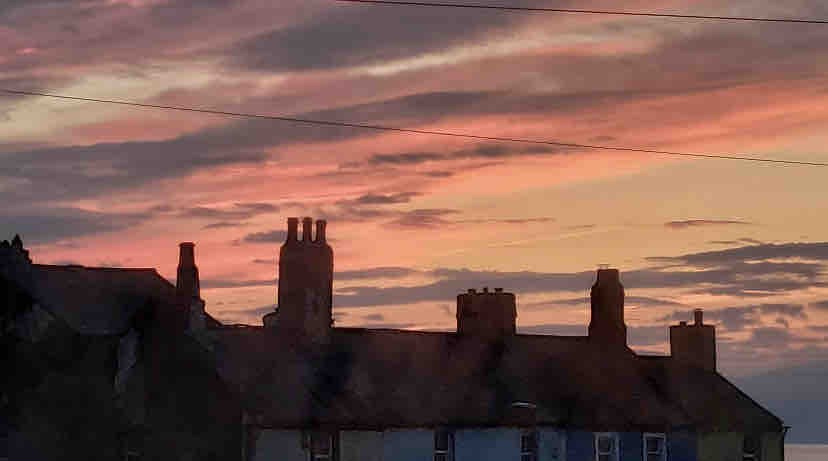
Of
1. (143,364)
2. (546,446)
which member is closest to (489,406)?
(546,446)

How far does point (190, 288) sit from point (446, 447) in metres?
11.2

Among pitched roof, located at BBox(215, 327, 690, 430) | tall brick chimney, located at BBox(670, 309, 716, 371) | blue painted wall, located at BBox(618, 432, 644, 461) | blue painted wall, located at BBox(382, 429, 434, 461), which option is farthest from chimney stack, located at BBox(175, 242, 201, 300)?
tall brick chimney, located at BBox(670, 309, 716, 371)

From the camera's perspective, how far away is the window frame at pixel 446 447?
5921 cm

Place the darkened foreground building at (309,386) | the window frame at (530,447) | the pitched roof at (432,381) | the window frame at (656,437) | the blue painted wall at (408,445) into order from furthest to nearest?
the window frame at (656,437), the window frame at (530,447), the blue painted wall at (408,445), the pitched roof at (432,381), the darkened foreground building at (309,386)

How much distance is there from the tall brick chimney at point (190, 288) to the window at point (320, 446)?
553 cm

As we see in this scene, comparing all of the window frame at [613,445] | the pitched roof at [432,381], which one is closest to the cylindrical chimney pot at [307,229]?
the pitched roof at [432,381]

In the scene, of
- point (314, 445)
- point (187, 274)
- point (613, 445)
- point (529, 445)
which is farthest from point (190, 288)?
point (613, 445)

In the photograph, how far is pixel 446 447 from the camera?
5950 centimetres

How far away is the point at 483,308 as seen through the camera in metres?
67.0

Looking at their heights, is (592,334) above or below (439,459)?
above

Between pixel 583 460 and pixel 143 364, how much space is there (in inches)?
713

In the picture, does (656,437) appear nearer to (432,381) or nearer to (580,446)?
(580,446)

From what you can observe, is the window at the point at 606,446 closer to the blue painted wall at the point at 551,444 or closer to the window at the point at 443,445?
the blue painted wall at the point at 551,444

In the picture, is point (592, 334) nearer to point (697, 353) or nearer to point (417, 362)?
point (697, 353)
